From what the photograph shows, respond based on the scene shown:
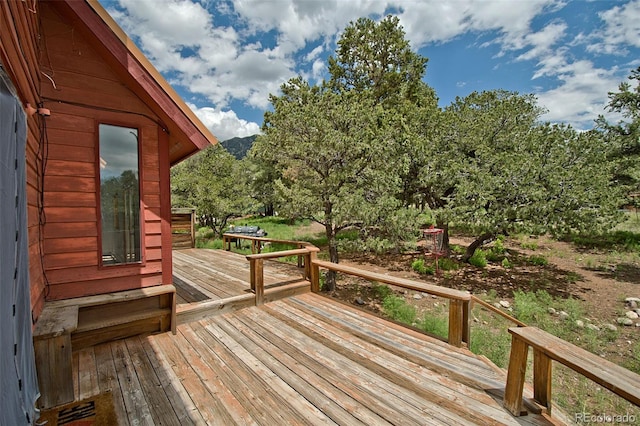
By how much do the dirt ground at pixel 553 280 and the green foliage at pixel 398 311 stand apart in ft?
0.75

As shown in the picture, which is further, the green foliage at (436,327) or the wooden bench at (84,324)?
the green foliage at (436,327)

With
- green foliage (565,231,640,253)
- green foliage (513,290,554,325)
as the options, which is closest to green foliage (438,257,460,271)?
green foliage (513,290,554,325)

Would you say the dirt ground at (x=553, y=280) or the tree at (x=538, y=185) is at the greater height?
the tree at (x=538, y=185)

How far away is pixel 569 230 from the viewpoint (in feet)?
24.1

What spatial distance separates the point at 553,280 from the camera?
27.8 ft

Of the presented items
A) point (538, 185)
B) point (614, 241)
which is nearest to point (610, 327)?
point (538, 185)

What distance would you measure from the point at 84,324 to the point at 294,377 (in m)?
2.40

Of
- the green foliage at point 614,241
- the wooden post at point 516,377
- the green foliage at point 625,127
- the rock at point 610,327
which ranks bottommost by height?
the rock at point 610,327

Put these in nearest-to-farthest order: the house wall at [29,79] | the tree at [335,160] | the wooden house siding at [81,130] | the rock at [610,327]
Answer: the house wall at [29,79], the wooden house siding at [81,130], the rock at [610,327], the tree at [335,160]

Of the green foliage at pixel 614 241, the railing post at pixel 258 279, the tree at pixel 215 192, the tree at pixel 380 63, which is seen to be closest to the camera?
the railing post at pixel 258 279

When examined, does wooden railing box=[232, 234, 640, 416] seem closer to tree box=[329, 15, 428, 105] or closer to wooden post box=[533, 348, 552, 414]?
wooden post box=[533, 348, 552, 414]

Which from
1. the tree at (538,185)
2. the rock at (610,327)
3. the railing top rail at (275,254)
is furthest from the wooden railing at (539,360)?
the tree at (538,185)

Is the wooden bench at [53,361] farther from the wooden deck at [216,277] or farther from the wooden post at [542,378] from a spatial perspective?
the wooden post at [542,378]

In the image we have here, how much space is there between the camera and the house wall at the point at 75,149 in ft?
9.71
